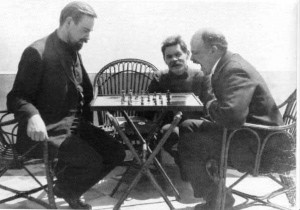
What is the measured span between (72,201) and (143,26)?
209 cm

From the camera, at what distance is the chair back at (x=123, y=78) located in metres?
3.87

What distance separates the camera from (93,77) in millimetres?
4070

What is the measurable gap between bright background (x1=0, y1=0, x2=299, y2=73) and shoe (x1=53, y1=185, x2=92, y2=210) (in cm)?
172

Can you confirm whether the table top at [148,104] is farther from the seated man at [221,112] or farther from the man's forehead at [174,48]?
the man's forehead at [174,48]

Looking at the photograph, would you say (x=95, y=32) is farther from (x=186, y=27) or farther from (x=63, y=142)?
(x=63, y=142)

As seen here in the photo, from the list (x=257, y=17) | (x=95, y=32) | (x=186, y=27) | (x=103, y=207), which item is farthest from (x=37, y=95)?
(x=257, y=17)

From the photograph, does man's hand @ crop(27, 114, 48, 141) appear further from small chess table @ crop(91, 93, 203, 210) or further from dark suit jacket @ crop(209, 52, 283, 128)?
dark suit jacket @ crop(209, 52, 283, 128)

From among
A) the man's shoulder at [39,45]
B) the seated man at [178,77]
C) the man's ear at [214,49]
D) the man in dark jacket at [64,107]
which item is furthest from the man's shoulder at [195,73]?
the man's shoulder at [39,45]

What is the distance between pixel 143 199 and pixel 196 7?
2061 mm

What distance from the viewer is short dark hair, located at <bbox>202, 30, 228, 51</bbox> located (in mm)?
2674

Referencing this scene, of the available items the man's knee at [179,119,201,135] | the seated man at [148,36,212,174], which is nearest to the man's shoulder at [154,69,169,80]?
the seated man at [148,36,212,174]

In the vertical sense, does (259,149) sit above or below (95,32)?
below

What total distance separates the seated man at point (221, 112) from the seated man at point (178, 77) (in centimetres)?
73

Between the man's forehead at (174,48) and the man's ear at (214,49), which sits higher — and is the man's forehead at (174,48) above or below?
below
